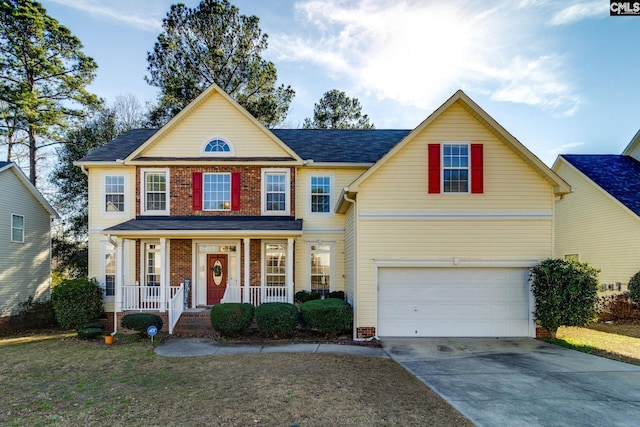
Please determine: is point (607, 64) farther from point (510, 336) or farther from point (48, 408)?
Answer: point (48, 408)

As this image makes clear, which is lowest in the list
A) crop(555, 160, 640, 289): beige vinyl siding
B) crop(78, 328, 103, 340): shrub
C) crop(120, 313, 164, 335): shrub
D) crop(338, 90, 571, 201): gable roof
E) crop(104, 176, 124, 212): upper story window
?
crop(78, 328, 103, 340): shrub

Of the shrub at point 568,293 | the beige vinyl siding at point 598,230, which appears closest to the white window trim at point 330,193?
the shrub at point 568,293

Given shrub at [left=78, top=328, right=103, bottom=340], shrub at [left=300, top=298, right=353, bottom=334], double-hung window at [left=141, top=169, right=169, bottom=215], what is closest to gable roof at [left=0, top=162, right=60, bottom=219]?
double-hung window at [left=141, top=169, right=169, bottom=215]

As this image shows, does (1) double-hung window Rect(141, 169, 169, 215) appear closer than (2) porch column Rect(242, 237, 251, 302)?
No

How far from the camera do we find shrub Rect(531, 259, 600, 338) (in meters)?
10.5

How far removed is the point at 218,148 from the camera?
14781mm

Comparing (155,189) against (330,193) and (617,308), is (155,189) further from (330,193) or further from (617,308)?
(617,308)

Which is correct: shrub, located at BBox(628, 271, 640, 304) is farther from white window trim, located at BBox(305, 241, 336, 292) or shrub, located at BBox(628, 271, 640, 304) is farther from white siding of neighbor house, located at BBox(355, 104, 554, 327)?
white window trim, located at BBox(305, 241, 336, 292)

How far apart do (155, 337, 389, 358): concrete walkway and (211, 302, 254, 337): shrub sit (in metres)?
0.54

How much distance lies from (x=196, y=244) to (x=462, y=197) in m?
9.47

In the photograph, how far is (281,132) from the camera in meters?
18.0

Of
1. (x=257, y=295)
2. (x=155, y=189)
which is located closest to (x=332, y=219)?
(x=257, y=295)

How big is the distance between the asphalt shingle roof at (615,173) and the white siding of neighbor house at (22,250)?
77.3ft

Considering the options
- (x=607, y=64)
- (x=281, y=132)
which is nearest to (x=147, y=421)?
(x=281, y=132)
